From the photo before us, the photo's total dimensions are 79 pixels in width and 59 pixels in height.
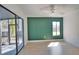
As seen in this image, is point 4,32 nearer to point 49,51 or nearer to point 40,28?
point 49,51

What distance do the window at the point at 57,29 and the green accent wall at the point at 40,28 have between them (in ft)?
0.91

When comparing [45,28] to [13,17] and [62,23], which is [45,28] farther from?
[13,17]

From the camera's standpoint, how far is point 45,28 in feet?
34.5

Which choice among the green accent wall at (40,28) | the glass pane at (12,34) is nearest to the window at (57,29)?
the green accent wall at (40,28)

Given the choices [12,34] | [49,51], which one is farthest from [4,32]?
[49,51]

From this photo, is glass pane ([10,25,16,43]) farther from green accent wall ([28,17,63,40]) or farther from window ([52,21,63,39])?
window ([52,21,63,39])

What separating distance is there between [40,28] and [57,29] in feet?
5.02

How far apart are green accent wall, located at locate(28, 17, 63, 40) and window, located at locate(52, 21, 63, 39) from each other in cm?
28

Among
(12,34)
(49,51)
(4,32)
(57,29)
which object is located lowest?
(49,51)

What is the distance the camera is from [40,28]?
10516 mm

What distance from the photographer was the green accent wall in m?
10.4

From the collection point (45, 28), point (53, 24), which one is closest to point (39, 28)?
point (45, 28)

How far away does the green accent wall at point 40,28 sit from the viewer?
10.4 m
